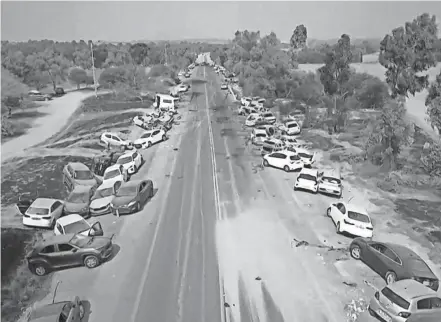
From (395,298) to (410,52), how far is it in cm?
2769

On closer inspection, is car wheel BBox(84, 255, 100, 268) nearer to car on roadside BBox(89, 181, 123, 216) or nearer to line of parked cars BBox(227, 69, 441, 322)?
car on roadside BBox(89, 181, 123, 216)

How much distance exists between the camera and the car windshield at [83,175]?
2278cm

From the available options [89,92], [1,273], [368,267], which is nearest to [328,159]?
[368,267]

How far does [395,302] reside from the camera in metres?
11.9

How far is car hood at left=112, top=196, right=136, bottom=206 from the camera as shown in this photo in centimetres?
1952

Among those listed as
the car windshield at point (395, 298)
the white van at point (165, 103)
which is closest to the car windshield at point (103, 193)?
the car windshield at point (395, 298)

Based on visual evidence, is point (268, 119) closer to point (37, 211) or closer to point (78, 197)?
point (78, 197)

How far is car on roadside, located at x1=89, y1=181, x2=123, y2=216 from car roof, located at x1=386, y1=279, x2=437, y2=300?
13342mm

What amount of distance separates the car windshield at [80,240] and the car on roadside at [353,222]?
1081 centimetres

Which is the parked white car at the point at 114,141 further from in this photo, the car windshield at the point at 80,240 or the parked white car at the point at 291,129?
the car windshield at the point at 80,240

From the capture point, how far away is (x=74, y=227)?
16.8 metres

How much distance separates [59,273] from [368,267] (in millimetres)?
11788

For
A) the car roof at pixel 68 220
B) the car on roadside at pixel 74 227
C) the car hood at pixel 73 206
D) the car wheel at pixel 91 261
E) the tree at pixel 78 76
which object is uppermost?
the tree at pixel 78 76

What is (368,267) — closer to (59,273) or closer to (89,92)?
(59,273)
